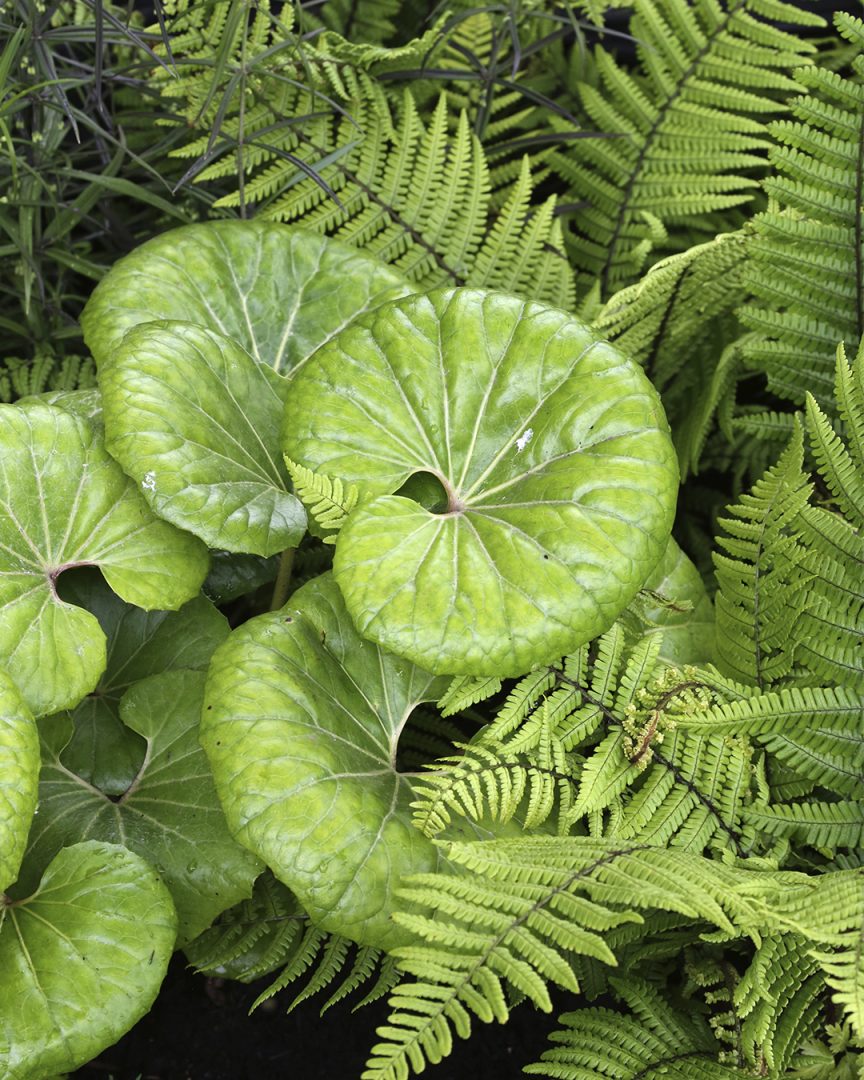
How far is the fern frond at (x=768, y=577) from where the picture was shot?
1479 millimetres

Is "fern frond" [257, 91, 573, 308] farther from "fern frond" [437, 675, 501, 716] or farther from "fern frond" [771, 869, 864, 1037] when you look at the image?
"fern frond" [771, 869, 864, 1037]

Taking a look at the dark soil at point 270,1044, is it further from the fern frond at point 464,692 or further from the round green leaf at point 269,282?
the round green leaf at point 269,282

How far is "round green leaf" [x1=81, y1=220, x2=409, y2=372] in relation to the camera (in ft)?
5.75

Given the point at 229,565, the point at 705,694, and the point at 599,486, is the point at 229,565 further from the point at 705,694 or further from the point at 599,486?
the point at 705,694

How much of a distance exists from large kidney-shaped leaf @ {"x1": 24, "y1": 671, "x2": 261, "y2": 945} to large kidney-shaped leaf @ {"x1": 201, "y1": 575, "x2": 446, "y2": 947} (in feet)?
0.65

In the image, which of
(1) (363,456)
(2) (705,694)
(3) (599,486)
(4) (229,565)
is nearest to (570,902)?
(2) (705,694)

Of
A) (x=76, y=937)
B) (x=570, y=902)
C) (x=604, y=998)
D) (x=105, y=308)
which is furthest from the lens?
(x=604, y=998)

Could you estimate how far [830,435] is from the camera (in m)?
1.48

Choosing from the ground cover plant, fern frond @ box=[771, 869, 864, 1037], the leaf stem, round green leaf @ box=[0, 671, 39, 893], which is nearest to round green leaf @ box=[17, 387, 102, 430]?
the ground cover plant

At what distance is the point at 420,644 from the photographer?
1.31 meters

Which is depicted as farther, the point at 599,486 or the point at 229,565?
the point at 229,565

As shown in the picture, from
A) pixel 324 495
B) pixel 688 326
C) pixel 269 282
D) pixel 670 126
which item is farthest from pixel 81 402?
pixel 670 126

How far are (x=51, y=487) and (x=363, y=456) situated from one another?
48cm

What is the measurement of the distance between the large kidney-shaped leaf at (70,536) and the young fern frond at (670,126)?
122 cm
